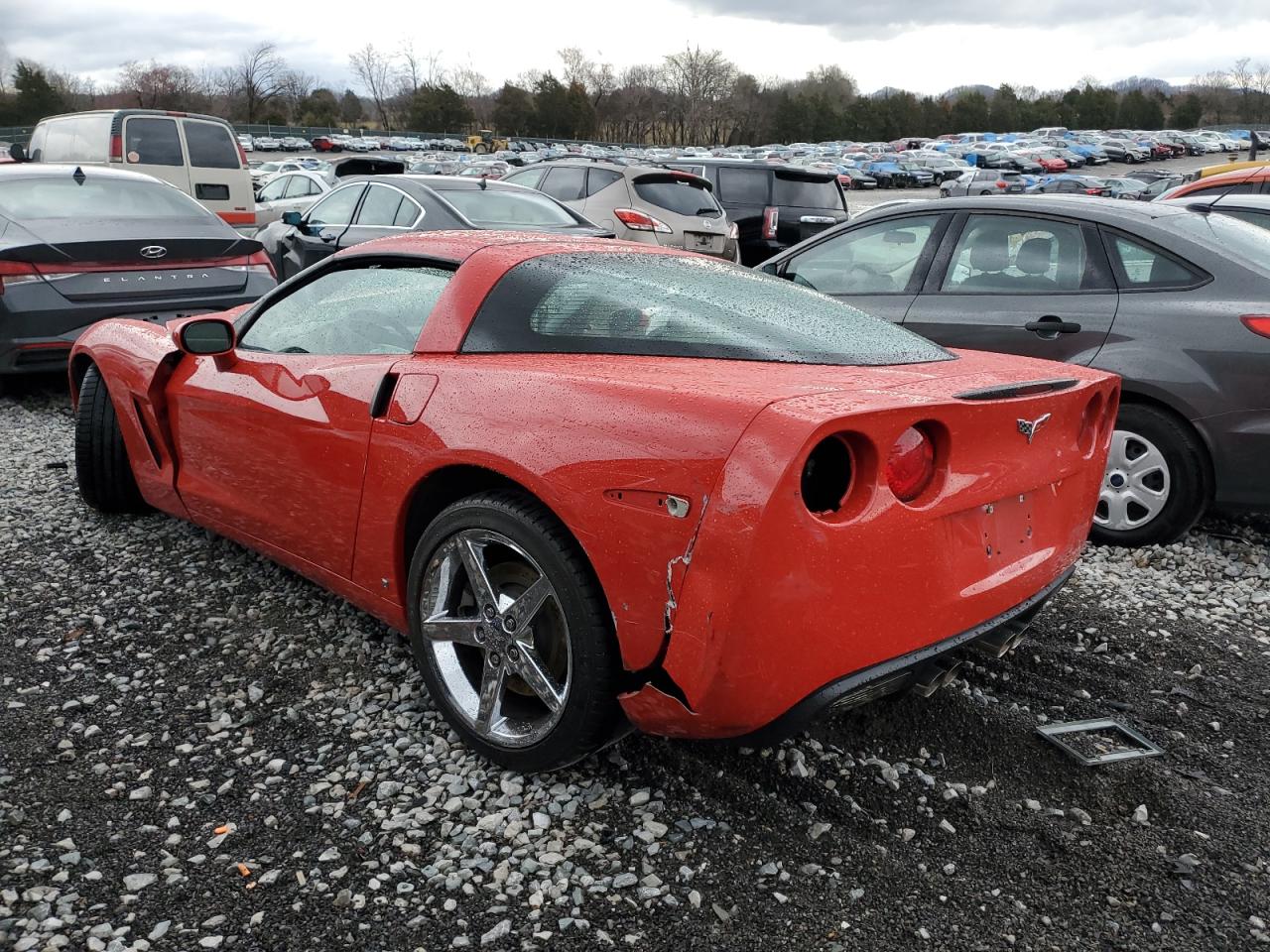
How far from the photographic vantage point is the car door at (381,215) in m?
8.98

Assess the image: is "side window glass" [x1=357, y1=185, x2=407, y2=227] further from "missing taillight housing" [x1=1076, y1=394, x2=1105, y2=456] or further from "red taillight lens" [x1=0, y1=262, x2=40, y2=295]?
"missing taillight housing" [x1=1076, y1=394, x2=1105, y2=456]

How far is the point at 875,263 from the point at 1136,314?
1.49 meters

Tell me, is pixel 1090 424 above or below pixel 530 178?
below

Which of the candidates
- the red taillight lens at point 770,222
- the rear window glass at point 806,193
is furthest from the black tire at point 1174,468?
the rear window glass at point 806,193

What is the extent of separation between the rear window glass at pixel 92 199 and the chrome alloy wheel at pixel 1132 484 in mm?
6451

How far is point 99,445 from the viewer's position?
4.36 m

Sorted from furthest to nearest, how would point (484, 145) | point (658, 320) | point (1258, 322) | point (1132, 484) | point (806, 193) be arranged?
1. point (484, 145)
2. point (806, 193)
3. point (1132, 484)
4. point (1258, 322)
5. point (658, 320)

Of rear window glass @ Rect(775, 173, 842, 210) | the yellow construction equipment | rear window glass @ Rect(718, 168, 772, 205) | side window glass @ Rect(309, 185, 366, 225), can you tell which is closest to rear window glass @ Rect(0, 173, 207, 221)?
side window glass @ Rect(309, 185, 366, 225)

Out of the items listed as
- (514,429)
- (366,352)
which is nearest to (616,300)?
(514,429)

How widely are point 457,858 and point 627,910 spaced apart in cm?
44

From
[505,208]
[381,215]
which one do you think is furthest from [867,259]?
[381,215]

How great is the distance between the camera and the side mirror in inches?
133

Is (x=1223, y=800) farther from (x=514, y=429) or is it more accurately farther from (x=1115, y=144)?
(x=1115, y=144)

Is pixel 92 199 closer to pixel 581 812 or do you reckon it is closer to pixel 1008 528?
pixel 581 812
